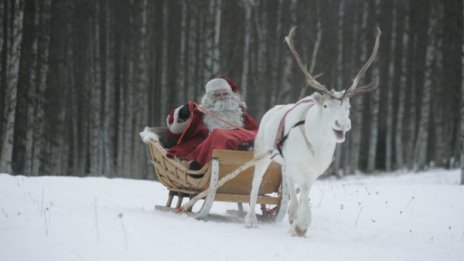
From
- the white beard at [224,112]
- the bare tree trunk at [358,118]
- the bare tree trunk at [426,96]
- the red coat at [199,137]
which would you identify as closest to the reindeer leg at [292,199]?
the red coat at [199,137]

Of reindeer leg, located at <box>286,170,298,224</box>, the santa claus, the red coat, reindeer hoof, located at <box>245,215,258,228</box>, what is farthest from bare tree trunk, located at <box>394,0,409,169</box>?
reindeer hoof, located at <box>245,215,258,228</box>

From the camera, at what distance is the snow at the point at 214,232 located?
177 inches

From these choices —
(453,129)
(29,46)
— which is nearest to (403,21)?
(453,129)

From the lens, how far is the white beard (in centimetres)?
767

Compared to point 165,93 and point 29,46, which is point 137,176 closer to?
point 165,93

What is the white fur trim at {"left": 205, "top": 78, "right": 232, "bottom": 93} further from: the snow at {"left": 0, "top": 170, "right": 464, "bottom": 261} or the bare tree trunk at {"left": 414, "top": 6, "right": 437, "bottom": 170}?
the bare tree trunk at {"left": 414, "top": 6, "right": 437, "bottom": 170}

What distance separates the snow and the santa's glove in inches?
64.4

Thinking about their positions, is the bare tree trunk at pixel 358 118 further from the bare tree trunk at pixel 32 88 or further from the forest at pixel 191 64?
the bare tree trunk at pixel 32 88

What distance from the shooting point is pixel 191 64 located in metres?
22.2

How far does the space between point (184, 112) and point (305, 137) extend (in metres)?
2.56

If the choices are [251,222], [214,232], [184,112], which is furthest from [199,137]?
[214,232]

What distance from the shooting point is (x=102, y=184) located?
10789mm

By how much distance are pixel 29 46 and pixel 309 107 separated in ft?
48.7

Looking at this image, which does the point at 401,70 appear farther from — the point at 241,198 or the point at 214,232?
the point at 214,232
